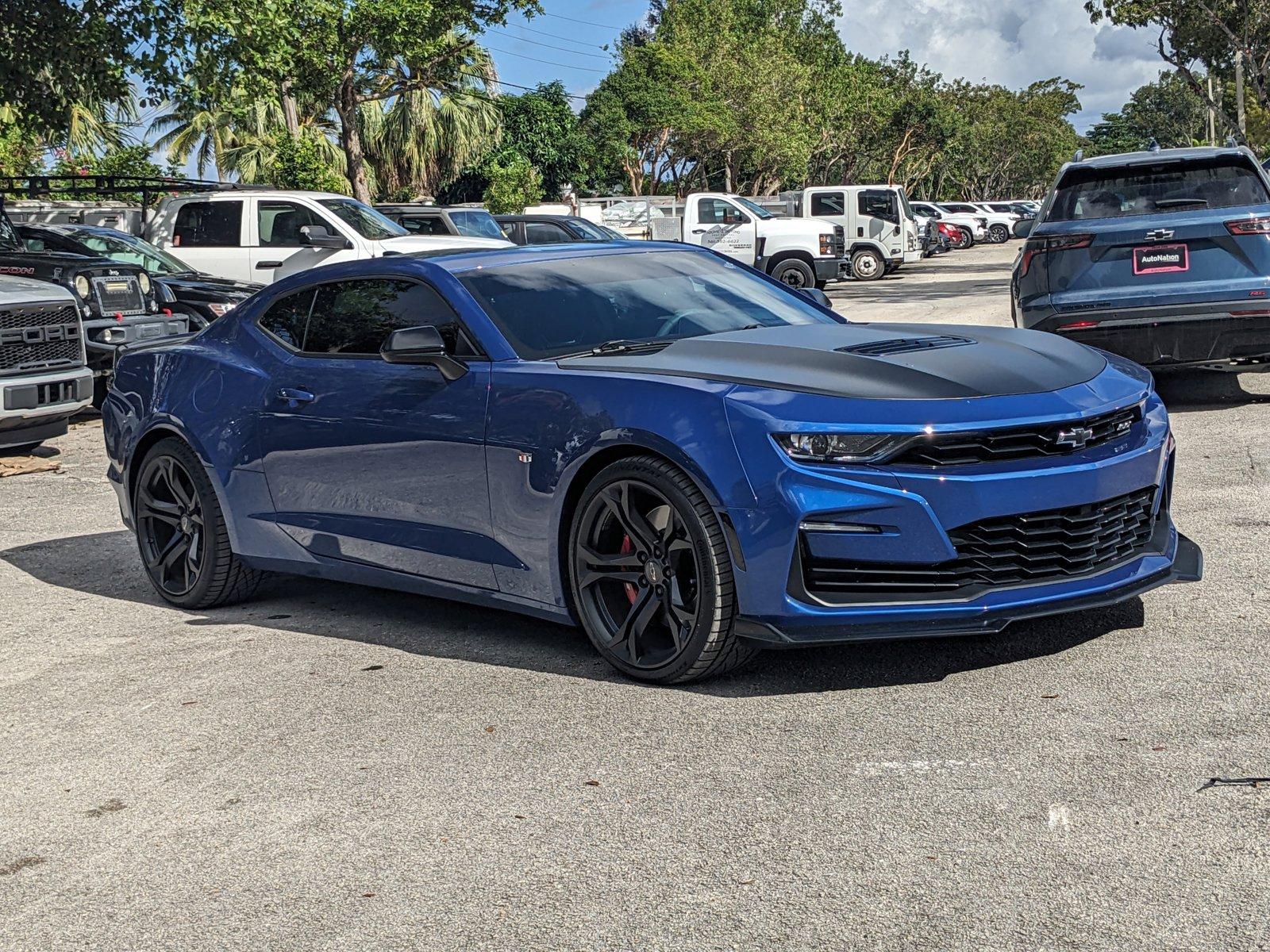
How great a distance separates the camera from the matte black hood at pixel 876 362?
491 centimetres

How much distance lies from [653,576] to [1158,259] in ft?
21.6

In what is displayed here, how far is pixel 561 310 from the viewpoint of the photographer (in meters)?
5.89

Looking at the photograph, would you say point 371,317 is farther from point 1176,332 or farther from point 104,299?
point 104,299

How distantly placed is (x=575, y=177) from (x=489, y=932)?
201ft

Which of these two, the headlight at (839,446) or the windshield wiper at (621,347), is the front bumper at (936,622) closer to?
the headlight at (839,446)

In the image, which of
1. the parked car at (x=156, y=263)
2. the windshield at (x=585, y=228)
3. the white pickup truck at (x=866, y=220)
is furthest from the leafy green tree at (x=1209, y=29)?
the parked car at (x=156, y=263)

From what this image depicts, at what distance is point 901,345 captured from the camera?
5.46m

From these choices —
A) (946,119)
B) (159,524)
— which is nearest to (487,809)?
(159,524)

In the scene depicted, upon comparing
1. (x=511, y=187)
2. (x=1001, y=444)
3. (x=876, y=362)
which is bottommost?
(x=1001, y=444)

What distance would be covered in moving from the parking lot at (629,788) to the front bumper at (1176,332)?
4.12 m

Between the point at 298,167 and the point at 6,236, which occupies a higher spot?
the point at 298,167

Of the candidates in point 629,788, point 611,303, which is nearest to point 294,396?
point 611,303

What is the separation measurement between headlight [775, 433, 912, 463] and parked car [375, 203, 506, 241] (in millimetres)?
19493

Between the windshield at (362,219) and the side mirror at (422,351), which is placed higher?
the windshield at (362,219)
